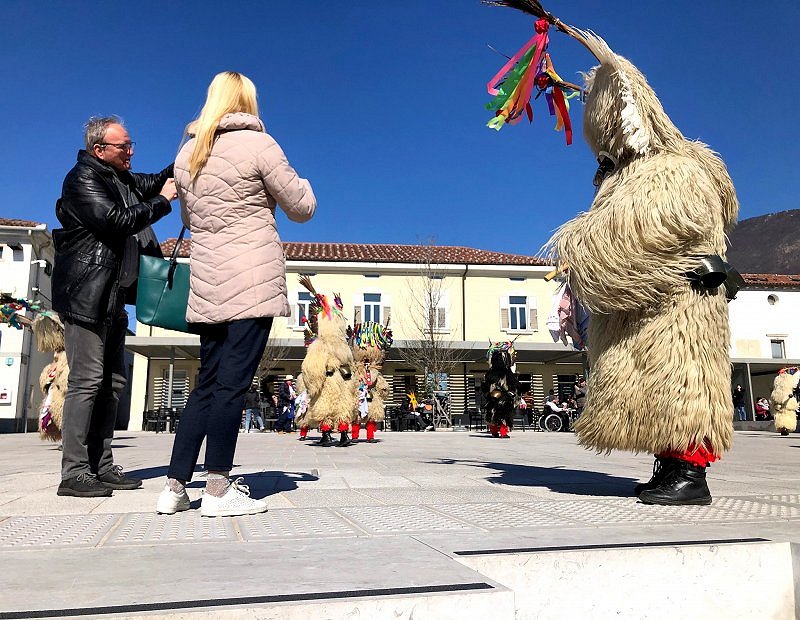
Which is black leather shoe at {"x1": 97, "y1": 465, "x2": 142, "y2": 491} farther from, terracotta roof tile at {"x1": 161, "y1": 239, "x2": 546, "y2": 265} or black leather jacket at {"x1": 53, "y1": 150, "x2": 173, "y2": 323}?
terracotta roof tile at {"x1": 161, "y1": 239, "x2": 546, "y2": 265}

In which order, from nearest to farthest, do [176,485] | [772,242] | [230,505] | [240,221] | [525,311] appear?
[230,505] < [176,485] < [240,221] < [525,311] < [772,242]

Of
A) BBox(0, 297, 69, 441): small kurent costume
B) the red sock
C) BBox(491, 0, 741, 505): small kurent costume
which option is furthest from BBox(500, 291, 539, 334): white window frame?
the red sock

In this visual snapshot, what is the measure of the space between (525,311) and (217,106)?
29.0 meters

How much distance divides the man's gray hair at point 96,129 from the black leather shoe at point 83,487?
184 centimetres

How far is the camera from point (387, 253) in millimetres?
33281

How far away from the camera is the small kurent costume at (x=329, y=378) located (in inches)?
348

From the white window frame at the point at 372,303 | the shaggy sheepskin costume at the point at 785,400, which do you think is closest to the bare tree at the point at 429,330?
the white window frame at the point at 372,303

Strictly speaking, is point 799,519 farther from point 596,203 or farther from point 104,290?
point 104,290

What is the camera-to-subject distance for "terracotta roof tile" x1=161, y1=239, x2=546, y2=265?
101 ft

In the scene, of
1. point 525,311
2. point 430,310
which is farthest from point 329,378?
point 525,311

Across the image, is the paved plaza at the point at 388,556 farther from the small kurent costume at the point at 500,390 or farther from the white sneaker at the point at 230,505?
the small kurent costume at the point at 500,390

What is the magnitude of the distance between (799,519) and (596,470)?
287 cm

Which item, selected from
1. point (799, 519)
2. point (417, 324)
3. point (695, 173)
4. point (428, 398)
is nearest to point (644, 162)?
point (695, 173)

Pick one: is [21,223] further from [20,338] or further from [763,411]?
[763,411]
